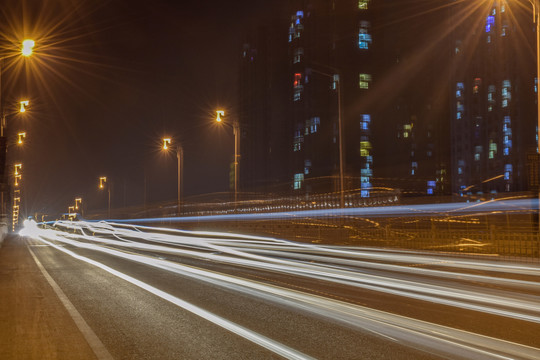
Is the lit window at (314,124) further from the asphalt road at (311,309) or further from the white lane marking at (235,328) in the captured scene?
the white lane marking at (235,328)


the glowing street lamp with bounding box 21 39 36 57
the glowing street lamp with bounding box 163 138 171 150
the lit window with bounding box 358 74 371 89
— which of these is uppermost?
the lit window with bounding box 358 74 371 89

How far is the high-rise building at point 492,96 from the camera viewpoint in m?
112

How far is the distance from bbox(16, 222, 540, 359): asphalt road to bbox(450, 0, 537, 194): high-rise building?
98.4 m

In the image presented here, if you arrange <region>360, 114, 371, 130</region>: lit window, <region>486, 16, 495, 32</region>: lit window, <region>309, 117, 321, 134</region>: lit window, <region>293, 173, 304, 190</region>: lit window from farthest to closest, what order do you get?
<region>486, 16, 495, 32</region>: lit window → <region>293, 173, 304, 190</region>: lit window → <region>309, 117, 321, 134</region>: lit window → <region>360, 114, 371, 130</region>: lit window

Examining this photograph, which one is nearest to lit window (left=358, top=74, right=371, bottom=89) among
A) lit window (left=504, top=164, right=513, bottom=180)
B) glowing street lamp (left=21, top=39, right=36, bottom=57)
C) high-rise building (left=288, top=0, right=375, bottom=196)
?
high-rise building (left=288, top=0, right=375, bottom=196)

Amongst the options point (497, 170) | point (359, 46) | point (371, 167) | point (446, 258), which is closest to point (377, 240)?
point (446, 258)

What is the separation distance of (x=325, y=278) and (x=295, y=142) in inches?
3576

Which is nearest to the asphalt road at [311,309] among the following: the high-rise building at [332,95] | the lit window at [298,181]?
the high-rise building at [332,95]

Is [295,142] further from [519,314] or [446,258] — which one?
[519,314]

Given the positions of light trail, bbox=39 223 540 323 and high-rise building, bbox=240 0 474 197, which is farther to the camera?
high-rise building, bbox=240 0 474 197

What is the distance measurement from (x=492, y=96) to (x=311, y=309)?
12536 cm

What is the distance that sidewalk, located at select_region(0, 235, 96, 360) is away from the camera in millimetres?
6516

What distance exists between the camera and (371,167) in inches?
3644

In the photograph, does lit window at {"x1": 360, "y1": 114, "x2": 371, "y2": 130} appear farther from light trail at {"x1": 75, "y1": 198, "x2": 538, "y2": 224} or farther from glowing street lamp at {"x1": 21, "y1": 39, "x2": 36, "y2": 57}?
glowing street lamp at {"x1": 21, "y1": 39, "x2": 36, "y2": 57}
